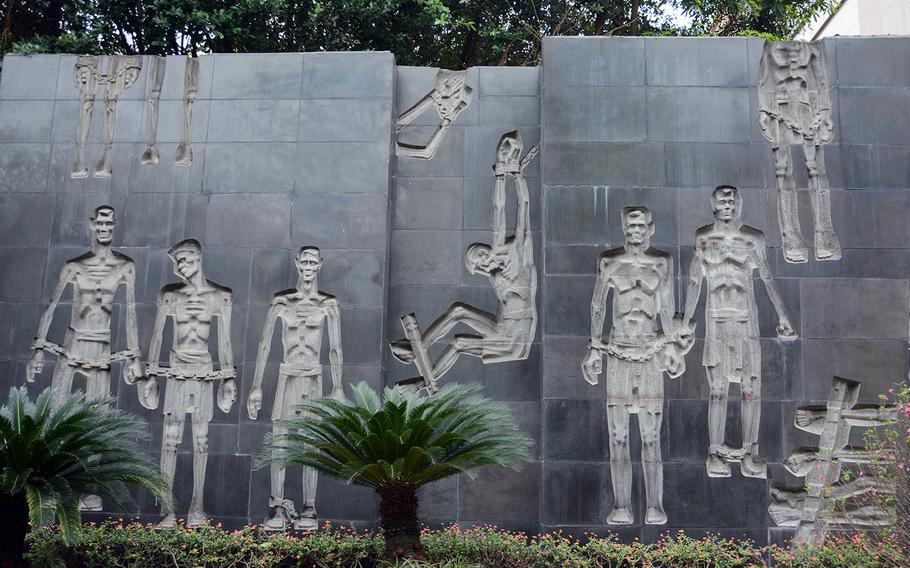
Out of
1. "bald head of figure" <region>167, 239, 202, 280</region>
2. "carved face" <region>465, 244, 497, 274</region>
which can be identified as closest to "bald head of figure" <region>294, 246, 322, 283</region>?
"bald head of figure" <region>167, 239, 202, 280</region>

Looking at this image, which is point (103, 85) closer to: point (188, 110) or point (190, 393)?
point (188, 110)

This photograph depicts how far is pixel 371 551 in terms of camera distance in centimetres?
1216

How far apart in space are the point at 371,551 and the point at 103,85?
8547 mm

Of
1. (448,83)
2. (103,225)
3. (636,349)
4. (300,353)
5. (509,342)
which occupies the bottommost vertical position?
(300,353)

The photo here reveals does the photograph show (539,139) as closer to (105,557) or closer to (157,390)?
(157,390)

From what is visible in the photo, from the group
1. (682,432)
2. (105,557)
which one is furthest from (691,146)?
(105,557)

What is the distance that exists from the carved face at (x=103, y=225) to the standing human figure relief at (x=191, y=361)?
1033 mm

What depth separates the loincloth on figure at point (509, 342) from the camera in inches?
539

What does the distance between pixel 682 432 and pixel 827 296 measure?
2932 millimetres

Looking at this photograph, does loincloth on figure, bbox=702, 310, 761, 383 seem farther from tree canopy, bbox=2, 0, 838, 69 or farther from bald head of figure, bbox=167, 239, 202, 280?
tree canopy, bbox=2, 0, 838, 69

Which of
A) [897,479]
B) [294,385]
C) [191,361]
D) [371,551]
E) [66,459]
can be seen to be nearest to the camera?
[897,479]

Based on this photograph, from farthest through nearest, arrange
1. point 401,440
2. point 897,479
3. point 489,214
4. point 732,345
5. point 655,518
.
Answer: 1. point 489,214
2. point 732,345
3. point 655,518
4. point 401,440
5. point 897,479

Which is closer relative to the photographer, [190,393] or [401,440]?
[401,440]

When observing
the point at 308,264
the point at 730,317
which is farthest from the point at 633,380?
the point at 308,264
